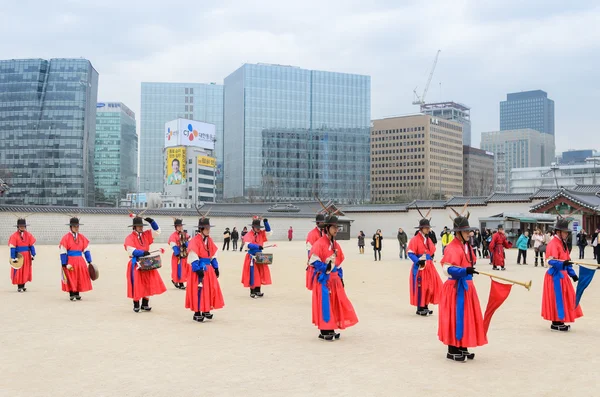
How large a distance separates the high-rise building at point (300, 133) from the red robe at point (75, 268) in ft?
312

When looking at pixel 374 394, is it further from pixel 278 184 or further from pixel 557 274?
pixel 278 184

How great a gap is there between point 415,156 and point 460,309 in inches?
5718

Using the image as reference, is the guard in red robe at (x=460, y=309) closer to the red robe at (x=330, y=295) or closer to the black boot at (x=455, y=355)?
the black boot at (x=455, y=355)

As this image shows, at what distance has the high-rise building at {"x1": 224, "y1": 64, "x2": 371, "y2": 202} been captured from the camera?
110812mm

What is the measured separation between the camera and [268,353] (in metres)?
7.62

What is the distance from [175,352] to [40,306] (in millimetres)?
5684

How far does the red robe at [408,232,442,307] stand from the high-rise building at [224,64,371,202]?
96.8m

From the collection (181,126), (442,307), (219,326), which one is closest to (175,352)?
(219,326)

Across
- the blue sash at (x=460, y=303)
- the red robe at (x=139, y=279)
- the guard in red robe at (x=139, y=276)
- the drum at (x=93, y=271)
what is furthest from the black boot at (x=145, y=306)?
the blue sash at (x=460, y=303)

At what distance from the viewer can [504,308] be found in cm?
1167

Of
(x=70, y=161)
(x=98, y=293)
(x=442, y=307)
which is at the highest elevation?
(x=70, y=161)

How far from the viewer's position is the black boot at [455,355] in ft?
23.6

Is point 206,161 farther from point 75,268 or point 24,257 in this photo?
point 75,268

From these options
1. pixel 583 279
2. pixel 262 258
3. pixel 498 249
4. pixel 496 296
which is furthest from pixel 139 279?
pixel 498 249
